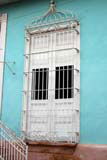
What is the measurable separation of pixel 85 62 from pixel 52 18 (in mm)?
1671

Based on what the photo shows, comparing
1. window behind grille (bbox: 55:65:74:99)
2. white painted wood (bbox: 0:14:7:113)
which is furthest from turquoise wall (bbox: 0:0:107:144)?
window behind grille (bbox: 55:65:74:99)

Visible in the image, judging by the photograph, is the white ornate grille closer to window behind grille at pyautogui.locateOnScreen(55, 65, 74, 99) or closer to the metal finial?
window behind grille at pyautogui.locateOnScreen(55, 65, 74, 99)

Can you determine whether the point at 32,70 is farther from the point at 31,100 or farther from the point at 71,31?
the point at 71,31

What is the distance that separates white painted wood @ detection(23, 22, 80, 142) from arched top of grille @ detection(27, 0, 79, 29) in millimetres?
262

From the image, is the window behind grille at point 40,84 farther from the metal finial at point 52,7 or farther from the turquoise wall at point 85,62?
the metal finial at point 52,7

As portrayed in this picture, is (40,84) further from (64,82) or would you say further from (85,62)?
(85,62)

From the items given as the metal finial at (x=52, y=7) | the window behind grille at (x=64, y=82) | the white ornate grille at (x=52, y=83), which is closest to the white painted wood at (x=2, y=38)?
the white ornate grille at (x=52, y=83)

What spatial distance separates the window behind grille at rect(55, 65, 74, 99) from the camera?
6824 millimetres

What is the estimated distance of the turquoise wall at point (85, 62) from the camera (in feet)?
20.7

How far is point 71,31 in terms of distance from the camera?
23.3 ft

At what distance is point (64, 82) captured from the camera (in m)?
6.93

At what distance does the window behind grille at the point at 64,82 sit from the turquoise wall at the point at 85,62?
12.7 inches

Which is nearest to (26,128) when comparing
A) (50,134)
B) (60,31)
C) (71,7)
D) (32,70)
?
(50,134)

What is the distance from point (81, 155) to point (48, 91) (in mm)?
1834
